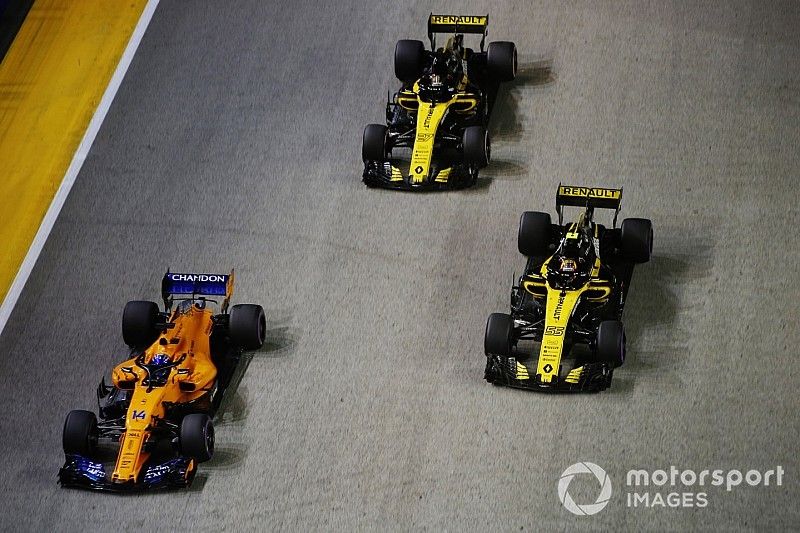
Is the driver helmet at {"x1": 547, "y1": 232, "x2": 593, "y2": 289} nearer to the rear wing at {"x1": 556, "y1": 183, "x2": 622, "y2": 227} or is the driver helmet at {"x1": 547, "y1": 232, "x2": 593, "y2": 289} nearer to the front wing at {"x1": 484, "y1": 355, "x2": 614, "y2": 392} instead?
the rear wing at {"x1": 556, "y1": 183, "x2": 622, "y2": 227}

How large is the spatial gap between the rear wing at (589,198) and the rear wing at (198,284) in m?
2.62

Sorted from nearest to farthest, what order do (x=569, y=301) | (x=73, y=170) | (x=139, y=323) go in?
(x=569, y=301) < (x=139, y=323) < (x=73, y=170)

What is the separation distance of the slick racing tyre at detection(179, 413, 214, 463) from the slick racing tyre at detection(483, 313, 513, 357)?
208 cm

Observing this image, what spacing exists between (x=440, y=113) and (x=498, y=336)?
2729 mm

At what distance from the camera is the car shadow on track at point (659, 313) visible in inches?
449

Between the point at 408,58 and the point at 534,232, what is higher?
the point at 408,58

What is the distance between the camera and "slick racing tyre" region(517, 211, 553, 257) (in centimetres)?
1211

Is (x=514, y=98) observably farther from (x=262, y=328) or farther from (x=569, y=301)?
(x=262, y=328)

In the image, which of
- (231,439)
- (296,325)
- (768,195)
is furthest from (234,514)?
(768,195)

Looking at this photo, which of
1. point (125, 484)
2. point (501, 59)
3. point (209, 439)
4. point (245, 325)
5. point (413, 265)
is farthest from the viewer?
point (501, 59)

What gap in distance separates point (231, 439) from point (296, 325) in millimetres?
1247

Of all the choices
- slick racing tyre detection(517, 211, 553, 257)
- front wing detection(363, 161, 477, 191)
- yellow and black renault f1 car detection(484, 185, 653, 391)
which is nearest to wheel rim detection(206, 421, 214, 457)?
yellow and black renault f1 car detection(484, 185, 653, 391)

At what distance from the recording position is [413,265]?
12.5 m

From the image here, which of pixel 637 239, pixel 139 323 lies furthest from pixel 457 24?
pixel 139 323
